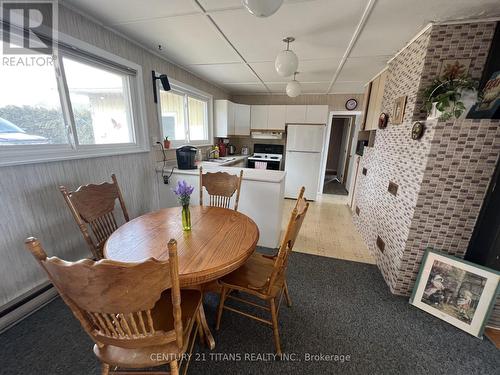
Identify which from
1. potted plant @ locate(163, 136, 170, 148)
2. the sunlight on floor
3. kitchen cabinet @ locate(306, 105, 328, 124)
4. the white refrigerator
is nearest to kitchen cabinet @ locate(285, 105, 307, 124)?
kitchen cabinet @ locate(306, 105, 328, 124)

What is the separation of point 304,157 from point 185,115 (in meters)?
2.52

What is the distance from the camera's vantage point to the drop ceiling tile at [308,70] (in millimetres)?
2570

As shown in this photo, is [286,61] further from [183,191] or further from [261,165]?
[261,165]

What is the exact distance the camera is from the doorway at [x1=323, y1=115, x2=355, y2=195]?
17.5 ft

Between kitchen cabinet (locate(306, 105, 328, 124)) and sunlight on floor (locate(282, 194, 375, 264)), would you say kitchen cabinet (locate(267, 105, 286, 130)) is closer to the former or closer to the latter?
kitchen cabinet (locate(306, 105, 328, 124))

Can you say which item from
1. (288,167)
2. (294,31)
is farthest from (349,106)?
(294,31)

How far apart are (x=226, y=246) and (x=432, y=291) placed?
173 centimetres

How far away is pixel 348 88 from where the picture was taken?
388cm

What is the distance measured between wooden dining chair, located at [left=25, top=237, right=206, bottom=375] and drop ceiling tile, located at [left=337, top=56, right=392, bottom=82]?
2.95m

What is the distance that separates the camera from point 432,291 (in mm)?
1594

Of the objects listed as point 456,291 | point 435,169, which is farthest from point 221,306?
point 435,169

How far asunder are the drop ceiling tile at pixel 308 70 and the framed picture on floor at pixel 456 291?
239 centimetres

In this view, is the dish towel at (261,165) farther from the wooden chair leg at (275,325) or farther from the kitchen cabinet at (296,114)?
the wooden chair leg at (275,325)

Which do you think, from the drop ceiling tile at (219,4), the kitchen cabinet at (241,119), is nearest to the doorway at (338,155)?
the kitchen cabinet at (241,119)
